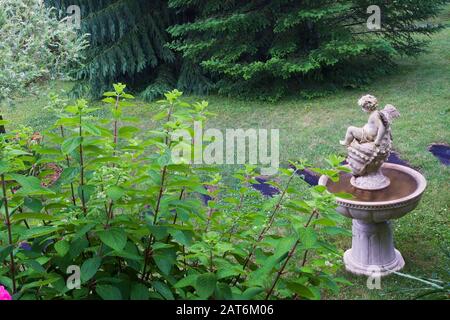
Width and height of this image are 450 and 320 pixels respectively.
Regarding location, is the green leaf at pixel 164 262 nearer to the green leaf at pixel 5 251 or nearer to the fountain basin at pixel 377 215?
the green leaf at pixel 5 251

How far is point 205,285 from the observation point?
1.81 metres

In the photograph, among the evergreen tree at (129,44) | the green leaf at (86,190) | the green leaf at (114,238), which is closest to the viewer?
the green leaf at (114,238)

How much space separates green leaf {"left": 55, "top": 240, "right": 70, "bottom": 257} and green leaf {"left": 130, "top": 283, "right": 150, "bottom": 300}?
262 millimetres

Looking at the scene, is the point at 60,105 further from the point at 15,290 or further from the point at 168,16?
the point at 168,16

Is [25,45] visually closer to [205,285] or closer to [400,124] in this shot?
[400,124]

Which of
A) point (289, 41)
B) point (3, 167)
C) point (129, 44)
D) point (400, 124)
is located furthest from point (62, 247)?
point (129, 44)

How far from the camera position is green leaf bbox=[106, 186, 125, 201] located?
1772 millimetres

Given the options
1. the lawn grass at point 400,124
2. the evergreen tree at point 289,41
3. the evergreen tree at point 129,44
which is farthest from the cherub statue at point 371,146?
the evergreen tree at point 129,44

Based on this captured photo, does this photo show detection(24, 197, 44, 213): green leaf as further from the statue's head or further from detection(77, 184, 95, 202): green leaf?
the statue's head

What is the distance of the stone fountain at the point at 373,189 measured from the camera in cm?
475

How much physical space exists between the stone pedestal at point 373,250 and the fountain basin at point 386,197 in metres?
0.27

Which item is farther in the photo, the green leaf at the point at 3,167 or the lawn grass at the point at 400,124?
the lawn grass at the point at 400,124
